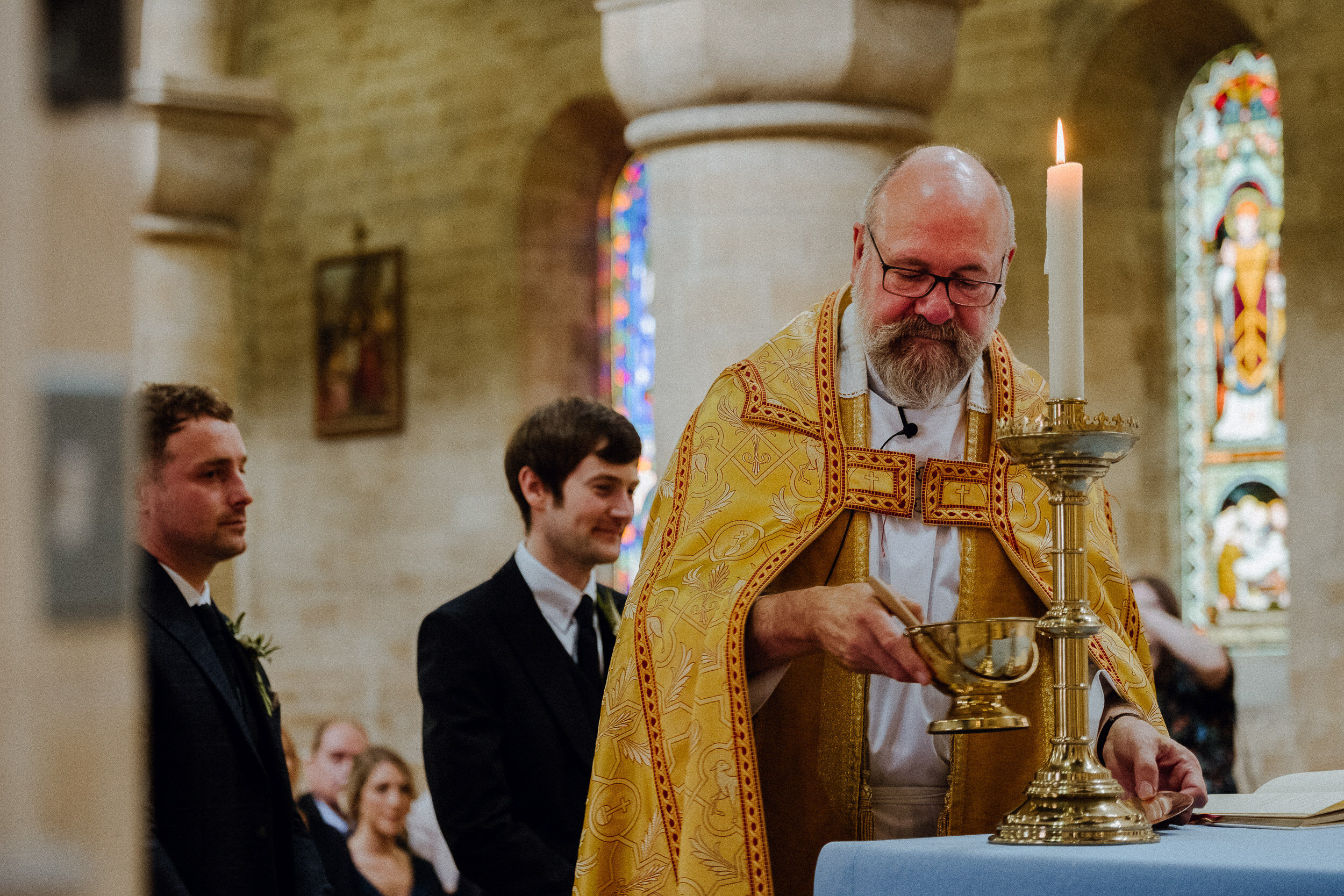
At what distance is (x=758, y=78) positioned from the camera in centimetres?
509

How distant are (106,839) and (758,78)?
186 inches

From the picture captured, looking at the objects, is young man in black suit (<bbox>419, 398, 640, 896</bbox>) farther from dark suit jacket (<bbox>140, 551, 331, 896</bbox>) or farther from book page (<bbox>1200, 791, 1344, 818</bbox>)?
book page (<bbox>1200, 791, 1344, 818</bbox>)

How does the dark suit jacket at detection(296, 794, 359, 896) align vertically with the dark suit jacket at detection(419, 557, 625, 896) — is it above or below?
below

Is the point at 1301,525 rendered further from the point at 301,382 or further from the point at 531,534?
the point at 301,382

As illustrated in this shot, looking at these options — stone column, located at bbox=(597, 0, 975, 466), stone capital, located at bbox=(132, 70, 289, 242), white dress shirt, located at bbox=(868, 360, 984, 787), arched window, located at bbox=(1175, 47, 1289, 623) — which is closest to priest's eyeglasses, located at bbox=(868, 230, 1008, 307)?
white dress shirt, located at bbox=(868, 360, 984, 787)

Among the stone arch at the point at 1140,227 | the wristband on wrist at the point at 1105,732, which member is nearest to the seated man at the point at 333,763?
the stone arch at the point at 1140,227

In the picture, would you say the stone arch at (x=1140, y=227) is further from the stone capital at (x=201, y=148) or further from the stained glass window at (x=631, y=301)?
the stone capital at (x=201, y=148)

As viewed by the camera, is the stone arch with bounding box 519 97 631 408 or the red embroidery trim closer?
the red embroidery trim

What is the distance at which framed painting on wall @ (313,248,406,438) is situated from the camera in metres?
11.8

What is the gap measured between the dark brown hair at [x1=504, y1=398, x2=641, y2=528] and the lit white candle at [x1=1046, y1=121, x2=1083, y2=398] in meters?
1.80

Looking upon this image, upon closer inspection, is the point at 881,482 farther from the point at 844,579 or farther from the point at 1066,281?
the point at 1066,281

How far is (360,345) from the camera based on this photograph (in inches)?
472

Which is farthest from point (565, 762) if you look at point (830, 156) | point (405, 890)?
point (405, 890)

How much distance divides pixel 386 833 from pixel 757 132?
277cm
